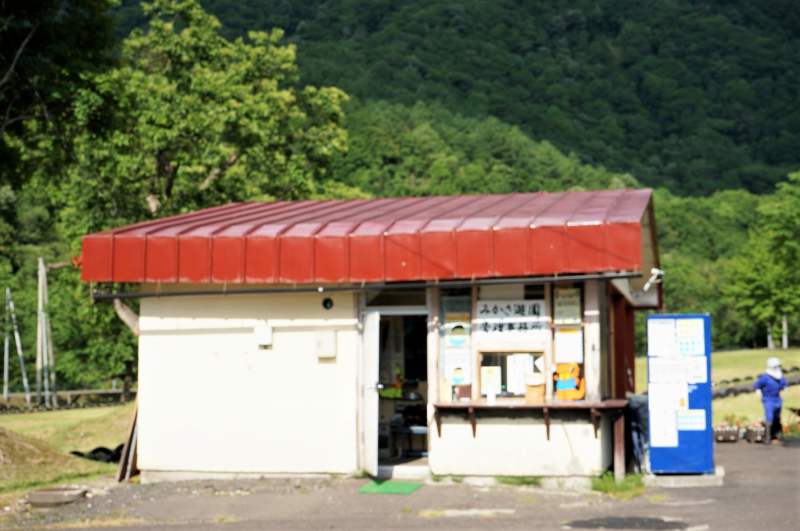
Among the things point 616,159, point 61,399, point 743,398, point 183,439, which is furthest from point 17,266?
point 616,159

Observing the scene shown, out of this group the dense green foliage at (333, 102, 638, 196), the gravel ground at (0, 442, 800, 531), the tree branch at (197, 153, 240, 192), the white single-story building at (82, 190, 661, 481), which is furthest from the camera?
the dense green foliage at (333, 102, 638, 196)

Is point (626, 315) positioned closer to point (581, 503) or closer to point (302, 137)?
point (581, 503)

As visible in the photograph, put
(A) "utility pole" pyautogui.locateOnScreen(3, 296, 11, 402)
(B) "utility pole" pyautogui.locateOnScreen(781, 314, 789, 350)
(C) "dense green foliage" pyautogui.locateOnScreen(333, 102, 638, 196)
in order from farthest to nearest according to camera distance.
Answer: (C) "dense green foliage" pyautogui.locateOnScreen(333, 102, 638, 196)
(B) "utility pole" pyautogui.locateOnScreen(781, 314, 789, 350)
(A) "utility pole" pyautogui.locateOnScreen(3, 296, 11, 402)

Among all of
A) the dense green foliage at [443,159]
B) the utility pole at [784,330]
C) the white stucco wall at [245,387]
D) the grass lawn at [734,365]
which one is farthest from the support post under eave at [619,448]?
the utility pole at [784,330]

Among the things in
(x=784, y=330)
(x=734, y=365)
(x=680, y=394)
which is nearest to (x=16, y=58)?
(x=680, y=394)

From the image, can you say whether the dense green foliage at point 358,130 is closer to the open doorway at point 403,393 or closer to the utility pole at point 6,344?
the utility pole at point 6,344

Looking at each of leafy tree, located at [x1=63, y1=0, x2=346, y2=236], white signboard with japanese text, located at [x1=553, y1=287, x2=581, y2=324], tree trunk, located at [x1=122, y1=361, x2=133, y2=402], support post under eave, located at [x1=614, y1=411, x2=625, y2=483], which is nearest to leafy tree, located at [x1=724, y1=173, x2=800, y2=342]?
tree trunk, located at [x1=122, y1=361, x2=133, y2=402]

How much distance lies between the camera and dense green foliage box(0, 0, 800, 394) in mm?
24688

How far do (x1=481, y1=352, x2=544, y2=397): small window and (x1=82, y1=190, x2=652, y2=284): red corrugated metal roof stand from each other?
3.69 feet

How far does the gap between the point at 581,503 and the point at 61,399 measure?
48.7m

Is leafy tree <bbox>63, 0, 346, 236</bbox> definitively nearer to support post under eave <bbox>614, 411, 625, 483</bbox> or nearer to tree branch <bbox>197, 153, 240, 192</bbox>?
tree branch <bbox>197, 153, 240, 192</bbox>

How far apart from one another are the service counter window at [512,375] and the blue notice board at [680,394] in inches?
58.5

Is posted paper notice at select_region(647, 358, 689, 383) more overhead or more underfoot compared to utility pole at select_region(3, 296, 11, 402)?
more underfoot

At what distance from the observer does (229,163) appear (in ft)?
111
